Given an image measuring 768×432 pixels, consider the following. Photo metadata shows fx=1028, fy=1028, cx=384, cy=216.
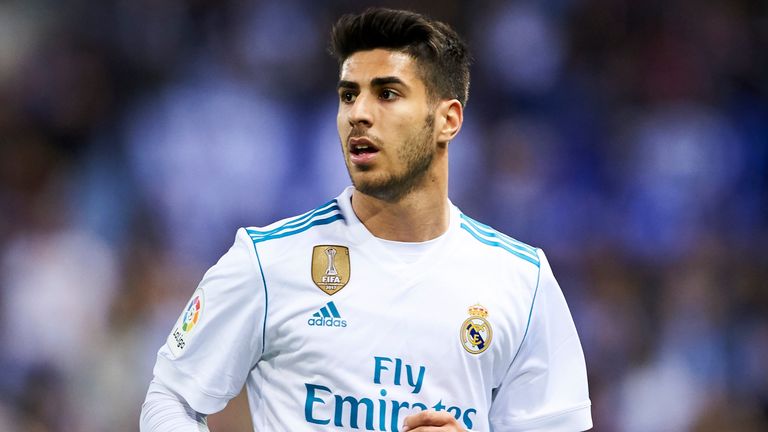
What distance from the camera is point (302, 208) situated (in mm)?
6855

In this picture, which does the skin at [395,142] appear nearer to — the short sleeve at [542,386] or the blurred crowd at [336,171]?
the short sleeve at [542,386]

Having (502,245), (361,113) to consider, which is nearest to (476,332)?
(502,245)

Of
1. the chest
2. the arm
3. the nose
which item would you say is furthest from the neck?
the arm

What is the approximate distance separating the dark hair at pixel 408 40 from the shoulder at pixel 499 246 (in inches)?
18.1

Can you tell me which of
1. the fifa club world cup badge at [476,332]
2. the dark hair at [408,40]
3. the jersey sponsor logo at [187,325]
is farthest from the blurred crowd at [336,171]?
the dark hair at [408,40]

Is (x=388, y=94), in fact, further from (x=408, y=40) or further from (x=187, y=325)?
(x=187, y=325)

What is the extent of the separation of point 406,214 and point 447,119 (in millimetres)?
367

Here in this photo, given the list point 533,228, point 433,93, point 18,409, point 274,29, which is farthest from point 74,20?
point 433,93

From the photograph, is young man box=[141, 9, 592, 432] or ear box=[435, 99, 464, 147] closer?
young man box=[141, 9, 592, 432]

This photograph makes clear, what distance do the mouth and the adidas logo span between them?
1.52 feet

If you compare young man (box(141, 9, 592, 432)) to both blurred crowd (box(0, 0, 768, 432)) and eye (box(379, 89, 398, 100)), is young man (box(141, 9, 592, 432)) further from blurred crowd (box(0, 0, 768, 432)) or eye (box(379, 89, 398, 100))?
blurred crowd (box(0, 0, 768, 432))

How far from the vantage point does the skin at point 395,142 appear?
3207 millimetres

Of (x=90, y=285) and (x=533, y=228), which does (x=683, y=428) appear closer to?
(x=533, y=228)

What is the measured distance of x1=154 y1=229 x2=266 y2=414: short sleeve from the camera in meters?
3.12
